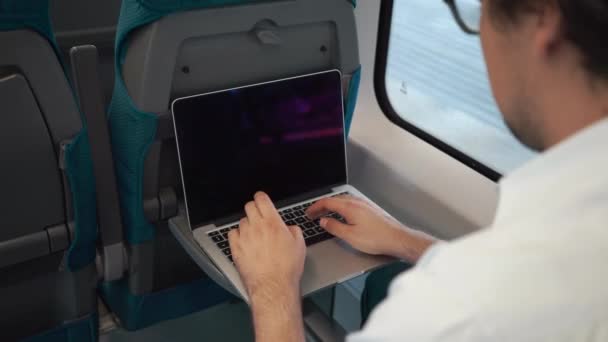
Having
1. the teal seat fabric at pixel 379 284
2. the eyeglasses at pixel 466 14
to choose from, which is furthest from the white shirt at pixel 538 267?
the teal seat fabric at pixel 379 284

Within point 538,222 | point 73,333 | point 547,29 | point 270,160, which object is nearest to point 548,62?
point 547,29

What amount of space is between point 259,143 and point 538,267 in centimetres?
89

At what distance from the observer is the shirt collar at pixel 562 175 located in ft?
2.17

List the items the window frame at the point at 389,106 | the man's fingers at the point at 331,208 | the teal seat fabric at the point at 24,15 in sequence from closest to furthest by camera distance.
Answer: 1. the teal seat fabric at the point at 24,15
2. the man's fingers at the point at 331,208
3. the window frame at the point at 389,106

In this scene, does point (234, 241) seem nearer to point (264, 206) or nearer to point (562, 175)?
point (264, 206)

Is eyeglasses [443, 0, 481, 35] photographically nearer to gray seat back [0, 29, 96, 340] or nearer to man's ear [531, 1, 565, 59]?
man's ear [531, 1, 565, 59]

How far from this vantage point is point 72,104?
1.19 metres

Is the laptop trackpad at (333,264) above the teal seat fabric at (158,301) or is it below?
above

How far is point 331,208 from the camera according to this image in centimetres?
142

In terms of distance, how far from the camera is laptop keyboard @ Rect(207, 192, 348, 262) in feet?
4.44

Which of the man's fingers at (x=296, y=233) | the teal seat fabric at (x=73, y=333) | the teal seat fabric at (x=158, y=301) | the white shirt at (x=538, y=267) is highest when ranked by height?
the white shirt at (x=538, y=267)

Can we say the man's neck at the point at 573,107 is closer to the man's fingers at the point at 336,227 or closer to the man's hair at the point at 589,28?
the man's hair at the point at 589,28

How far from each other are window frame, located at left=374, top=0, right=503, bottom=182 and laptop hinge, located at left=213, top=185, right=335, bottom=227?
1.75ft

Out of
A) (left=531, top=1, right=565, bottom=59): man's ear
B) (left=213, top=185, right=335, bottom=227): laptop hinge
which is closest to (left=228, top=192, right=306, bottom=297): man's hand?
(left=213, top=185, right=335, bottom=227): laptop hinge
